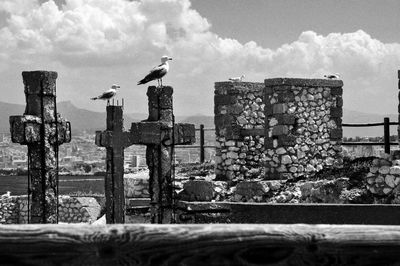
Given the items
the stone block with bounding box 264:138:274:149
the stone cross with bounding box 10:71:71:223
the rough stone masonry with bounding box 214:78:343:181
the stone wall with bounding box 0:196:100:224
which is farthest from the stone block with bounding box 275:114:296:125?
the stone wall with bounding box 0:196:100:224

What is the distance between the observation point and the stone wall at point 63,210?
21.8 m

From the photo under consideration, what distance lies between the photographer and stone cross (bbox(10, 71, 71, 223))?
30.2 ft

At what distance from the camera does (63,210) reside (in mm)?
21906

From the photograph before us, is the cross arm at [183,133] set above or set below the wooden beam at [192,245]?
above

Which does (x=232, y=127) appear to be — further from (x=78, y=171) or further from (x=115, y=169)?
(x=78, y=171)

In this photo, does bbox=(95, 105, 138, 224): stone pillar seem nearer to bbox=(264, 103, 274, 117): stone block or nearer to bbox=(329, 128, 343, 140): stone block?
bbox=(264, 103, 274, 117): stone block

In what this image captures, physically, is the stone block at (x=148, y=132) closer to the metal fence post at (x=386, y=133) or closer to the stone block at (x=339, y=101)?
the metal fence post at (x=386, y=133)

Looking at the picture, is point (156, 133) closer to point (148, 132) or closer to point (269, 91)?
point (148, 132)

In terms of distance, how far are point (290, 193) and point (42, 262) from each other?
1203 centimetres

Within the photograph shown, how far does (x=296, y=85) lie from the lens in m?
15.8

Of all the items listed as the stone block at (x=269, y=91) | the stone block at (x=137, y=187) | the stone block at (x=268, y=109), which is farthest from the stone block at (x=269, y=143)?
the stone block at (x=137, y=187)

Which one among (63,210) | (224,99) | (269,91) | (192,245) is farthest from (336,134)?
(192,245)

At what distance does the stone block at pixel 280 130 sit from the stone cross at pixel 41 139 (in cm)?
721

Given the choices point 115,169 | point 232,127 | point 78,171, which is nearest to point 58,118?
point 115,169
